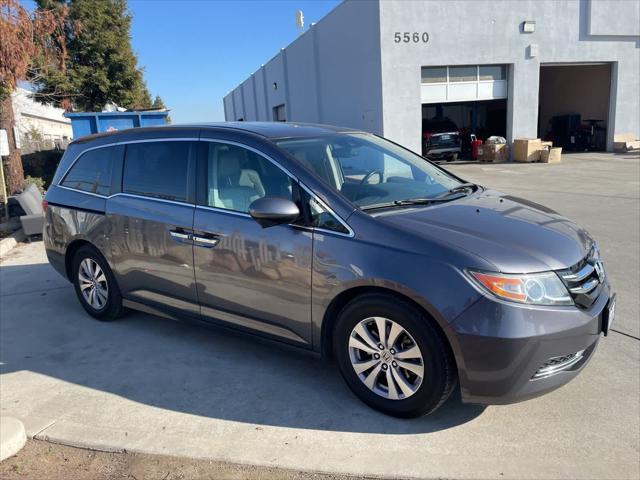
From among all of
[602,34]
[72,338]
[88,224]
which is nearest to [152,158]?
[88,224]

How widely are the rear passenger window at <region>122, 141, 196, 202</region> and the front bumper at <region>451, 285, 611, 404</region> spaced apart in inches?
93.0

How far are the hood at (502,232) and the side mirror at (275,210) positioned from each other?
1.75 ft

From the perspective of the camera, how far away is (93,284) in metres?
4.95

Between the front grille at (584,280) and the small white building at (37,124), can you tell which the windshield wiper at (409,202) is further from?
the small white building at (37,124)

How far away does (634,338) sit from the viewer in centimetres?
422

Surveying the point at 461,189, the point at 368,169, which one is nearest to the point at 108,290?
the point at 368,169

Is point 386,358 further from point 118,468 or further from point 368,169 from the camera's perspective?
point 118,468

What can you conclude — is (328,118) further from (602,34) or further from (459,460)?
(459,460)

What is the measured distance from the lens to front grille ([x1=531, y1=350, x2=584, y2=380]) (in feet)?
9.25

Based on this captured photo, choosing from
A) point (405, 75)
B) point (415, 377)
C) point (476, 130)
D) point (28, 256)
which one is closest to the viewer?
point (415, 377)

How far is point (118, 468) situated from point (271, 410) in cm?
94

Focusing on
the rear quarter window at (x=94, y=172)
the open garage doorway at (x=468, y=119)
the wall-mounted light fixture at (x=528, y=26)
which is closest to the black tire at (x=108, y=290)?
the rear quarter window at (x=94, y=172)

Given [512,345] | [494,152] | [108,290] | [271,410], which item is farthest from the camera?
[494,152]

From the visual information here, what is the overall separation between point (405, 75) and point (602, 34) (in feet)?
29.7
